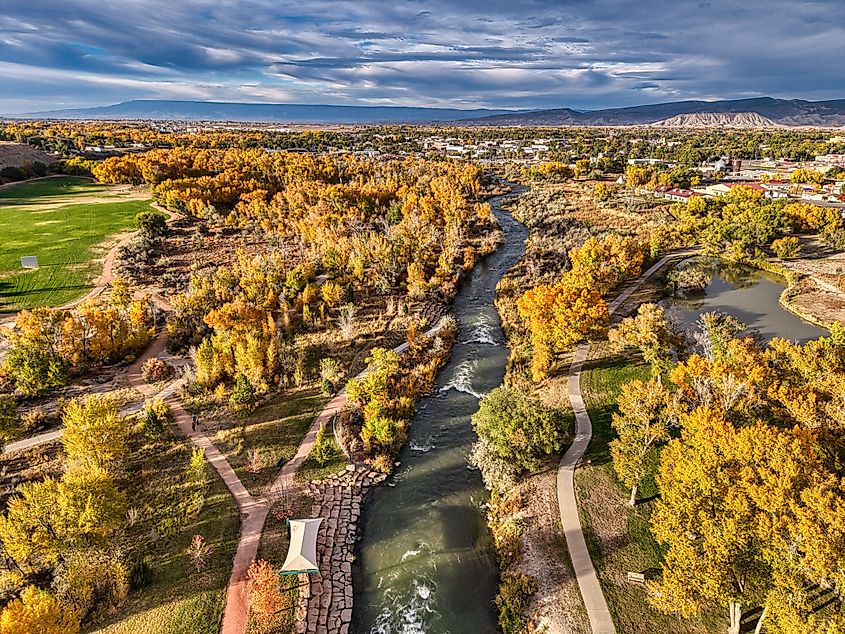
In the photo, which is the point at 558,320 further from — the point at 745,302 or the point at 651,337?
the point at 745,302

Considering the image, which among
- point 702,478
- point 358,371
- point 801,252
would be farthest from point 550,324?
point 801,252

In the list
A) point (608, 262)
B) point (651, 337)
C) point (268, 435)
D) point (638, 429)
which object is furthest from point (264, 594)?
point (608, 262)

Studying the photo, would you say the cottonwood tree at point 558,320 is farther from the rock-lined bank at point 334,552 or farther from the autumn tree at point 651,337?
the rock-lined bank at point 334,552

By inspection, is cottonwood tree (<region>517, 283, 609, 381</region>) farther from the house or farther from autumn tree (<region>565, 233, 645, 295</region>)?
the house

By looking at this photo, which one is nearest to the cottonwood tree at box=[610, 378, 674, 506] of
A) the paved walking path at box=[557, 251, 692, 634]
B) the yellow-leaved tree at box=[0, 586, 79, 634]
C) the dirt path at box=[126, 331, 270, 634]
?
the paved walking path at box=[557, 251, 692, 634]

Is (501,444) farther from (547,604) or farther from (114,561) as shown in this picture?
(114,561)

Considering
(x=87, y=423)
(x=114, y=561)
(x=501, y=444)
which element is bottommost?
(x=114, y=561)
